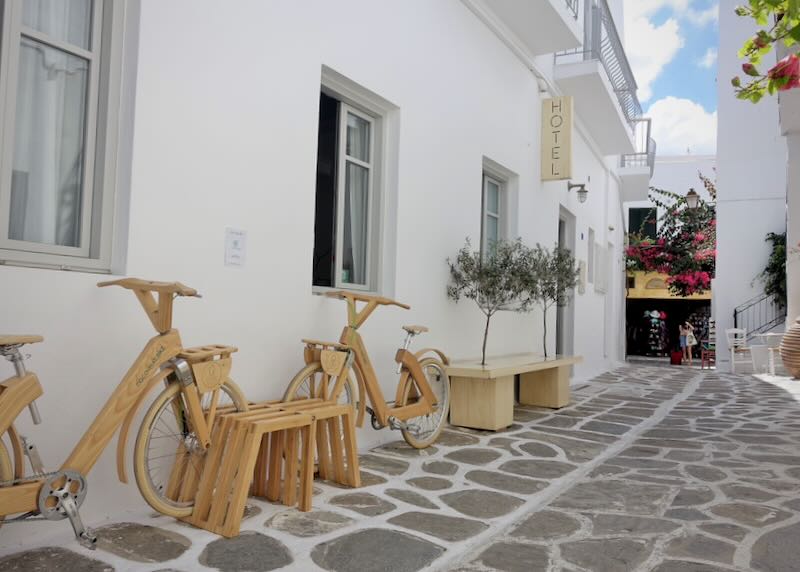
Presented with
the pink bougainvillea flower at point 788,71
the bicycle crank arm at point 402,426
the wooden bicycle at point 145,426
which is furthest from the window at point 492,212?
the pink bougainvillea flower at point 788,71

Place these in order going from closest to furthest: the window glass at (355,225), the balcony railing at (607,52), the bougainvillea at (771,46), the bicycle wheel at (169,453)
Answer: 1. the bougainvillea at (771,46)
2. the bicycle wheel at (169,453)
3. the window glass at (355,225)
4. the balcony railing at (607,52)

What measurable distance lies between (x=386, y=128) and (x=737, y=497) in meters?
3.64

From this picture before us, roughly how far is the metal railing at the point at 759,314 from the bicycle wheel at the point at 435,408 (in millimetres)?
11569

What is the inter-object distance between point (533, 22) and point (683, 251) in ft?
43.8

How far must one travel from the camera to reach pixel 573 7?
27.6 ft

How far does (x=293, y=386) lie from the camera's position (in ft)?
12.4

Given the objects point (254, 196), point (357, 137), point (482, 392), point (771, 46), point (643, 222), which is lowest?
point (482, 392)

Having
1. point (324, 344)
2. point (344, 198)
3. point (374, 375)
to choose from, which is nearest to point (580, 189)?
point (344, 198)

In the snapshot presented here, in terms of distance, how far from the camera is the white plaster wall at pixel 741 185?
A: 14828mm

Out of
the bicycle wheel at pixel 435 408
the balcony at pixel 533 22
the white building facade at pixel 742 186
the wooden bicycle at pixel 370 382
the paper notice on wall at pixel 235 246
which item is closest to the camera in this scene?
the paper notice on wall at pixel 235 246

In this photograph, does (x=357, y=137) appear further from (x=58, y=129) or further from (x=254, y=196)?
(x=58, y=129)

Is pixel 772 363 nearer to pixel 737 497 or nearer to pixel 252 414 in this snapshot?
pixel 737 497

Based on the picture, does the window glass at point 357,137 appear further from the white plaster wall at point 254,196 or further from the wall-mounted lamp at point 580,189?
the wall-mounted lamp at point 580,189

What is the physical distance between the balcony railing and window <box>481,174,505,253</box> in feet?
9.71
